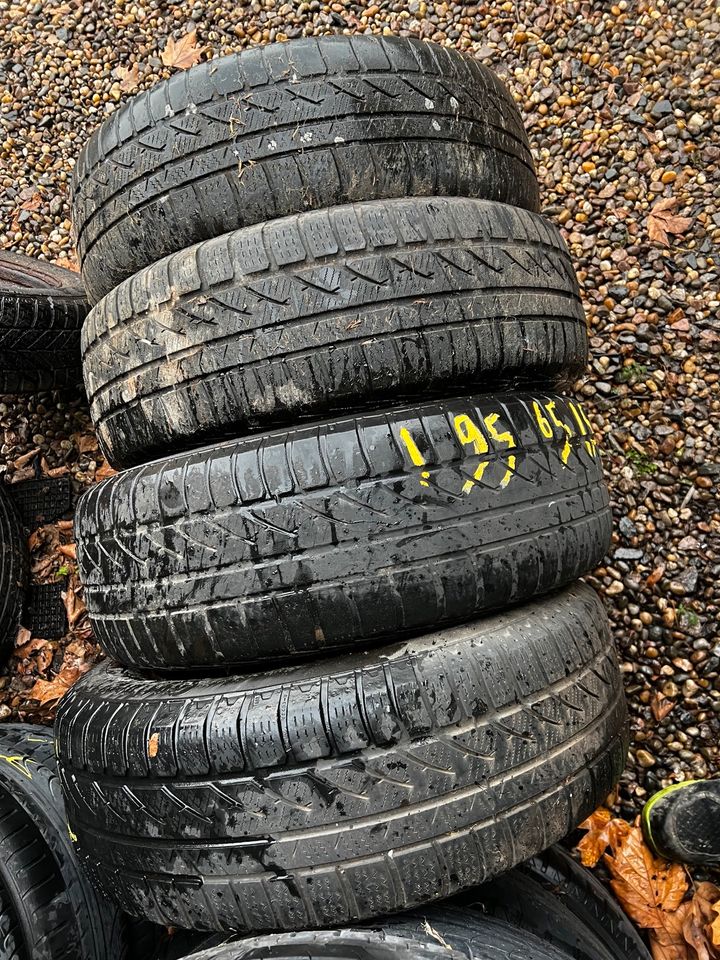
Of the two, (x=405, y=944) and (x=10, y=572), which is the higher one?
(x=10, y=572)

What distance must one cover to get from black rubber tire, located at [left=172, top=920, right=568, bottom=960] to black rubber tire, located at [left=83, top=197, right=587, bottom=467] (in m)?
1.29

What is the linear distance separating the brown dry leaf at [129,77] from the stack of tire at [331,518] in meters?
2.83

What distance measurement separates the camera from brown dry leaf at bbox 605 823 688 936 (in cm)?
247

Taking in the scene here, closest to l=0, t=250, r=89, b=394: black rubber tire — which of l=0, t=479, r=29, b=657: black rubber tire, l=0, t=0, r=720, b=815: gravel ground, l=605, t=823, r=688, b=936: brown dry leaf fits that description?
l=0, t=0, r=720, b=815: gravel ground

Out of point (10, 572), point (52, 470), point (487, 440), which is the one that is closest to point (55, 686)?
point (10, 572)

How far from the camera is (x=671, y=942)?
2428 mm

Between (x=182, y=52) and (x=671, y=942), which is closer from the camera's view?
(x=671, y=942)

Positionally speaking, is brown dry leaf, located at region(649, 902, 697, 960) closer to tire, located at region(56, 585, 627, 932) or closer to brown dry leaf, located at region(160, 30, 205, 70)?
tire, located at region(56, 585, 627, 932)

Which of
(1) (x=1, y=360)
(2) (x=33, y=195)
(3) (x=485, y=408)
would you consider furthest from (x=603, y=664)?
(2) (x=33, y=195)

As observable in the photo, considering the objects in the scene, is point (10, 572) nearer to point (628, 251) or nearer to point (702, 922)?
point (702, 922)

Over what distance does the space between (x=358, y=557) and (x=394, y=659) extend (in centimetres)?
28

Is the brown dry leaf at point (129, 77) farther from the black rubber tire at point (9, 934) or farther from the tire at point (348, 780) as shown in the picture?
the black rubber tire at point (9, 934)

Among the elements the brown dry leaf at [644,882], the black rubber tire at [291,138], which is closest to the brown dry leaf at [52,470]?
the black rubber tire at [291,138]

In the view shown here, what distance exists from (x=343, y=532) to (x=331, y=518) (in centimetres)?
5
